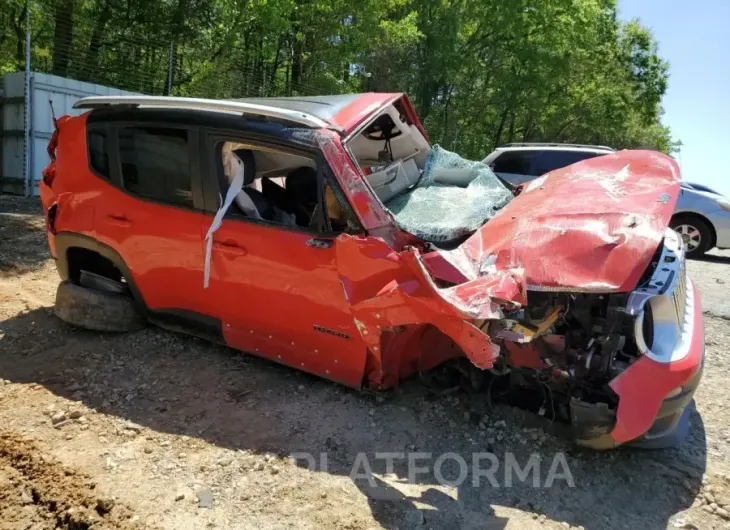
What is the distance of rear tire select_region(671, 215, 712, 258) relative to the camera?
9.14 m

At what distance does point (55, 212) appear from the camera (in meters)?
4.13

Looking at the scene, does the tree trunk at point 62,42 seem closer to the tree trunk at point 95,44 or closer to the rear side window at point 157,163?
the tree trunk at point 95,44

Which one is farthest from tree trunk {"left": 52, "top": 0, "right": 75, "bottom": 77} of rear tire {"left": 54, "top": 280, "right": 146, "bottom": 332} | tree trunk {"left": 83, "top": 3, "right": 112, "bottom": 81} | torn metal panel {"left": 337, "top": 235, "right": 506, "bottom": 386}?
torn metal panel {"left": 337, "top": 235, "right": 506, "bottom": 386}

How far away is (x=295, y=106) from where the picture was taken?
11.8ft

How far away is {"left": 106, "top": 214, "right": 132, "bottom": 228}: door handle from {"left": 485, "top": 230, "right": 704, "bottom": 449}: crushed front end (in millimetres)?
2621

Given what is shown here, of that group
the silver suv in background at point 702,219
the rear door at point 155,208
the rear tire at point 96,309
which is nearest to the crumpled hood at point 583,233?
the rear door at point 155,208

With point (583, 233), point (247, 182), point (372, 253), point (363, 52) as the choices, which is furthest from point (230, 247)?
point (363, 52)

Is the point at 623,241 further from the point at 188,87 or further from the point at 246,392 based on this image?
the point at 188,87

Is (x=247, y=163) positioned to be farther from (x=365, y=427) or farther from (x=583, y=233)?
(x=583, y=233)

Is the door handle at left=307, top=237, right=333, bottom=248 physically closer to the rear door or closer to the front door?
the front door

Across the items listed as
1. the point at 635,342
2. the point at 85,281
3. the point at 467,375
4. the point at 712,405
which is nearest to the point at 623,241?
the point at 635,342

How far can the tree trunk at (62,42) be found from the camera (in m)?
11.2

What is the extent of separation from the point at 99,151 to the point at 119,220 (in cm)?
54

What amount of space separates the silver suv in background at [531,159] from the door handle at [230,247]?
6.09 m
